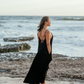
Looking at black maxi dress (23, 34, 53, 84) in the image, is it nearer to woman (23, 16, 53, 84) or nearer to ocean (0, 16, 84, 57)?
woman (23, 16, 53, 84)

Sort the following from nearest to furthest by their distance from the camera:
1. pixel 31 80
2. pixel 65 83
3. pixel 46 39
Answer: pixel 46 39
pixel 31 80
pixel 65 83

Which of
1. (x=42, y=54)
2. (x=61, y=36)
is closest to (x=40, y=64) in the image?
(x=42, y=54)

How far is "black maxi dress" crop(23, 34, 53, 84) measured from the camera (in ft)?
11.9

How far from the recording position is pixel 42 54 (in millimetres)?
3635

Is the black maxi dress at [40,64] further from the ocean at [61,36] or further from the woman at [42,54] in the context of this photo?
the ocean at [61,36]

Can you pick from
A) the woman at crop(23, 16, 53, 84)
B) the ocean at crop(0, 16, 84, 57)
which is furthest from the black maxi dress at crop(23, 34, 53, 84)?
the ocean at crop(0, 16, 84, 57)

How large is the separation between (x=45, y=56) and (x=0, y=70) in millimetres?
2914

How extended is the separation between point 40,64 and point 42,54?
22cm

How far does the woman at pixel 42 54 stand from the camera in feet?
→ 11.6

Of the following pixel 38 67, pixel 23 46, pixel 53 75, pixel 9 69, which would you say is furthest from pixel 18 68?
pixel 23 46

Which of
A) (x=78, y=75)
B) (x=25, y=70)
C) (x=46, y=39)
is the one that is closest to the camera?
(x=46, y=39)

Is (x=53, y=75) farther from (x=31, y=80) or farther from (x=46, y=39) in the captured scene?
(x=46, y=39)

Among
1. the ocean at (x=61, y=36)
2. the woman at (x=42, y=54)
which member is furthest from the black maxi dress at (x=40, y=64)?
the ocean at (x=61, y=36)

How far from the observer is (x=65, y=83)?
455 centimetres
